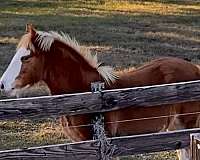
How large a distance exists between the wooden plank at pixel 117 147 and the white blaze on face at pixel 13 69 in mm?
1493

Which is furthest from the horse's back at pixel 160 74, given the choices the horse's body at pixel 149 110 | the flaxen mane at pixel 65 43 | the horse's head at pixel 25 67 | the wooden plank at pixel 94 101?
the wooden plank at pixel 94 101

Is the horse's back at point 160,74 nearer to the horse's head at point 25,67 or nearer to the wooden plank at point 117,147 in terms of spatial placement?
the horse's head at point 25,67

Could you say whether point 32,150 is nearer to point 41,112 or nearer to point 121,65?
point 41,112

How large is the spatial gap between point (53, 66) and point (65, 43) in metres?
0.27

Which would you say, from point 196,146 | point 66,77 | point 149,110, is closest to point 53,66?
point 66,77

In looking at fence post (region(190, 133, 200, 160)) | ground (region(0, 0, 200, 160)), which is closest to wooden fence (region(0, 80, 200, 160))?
fence post (region(190, 133, 200, 160))

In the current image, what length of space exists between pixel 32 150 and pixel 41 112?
312 millimetres

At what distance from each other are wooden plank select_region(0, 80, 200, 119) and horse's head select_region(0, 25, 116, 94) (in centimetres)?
123

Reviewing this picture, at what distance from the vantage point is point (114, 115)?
18.6ft

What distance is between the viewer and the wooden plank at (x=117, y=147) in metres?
4.39

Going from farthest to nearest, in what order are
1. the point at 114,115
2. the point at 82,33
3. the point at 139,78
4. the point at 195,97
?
the point at 82,33 → the point at 139,78 → the point at 114,115 → the point at 195,97

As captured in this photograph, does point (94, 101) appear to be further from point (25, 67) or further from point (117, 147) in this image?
point (25, 67)

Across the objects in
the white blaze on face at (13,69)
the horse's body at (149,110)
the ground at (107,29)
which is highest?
the white blaze on face at (13,69)

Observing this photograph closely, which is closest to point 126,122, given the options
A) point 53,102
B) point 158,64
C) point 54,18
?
point 158,64
